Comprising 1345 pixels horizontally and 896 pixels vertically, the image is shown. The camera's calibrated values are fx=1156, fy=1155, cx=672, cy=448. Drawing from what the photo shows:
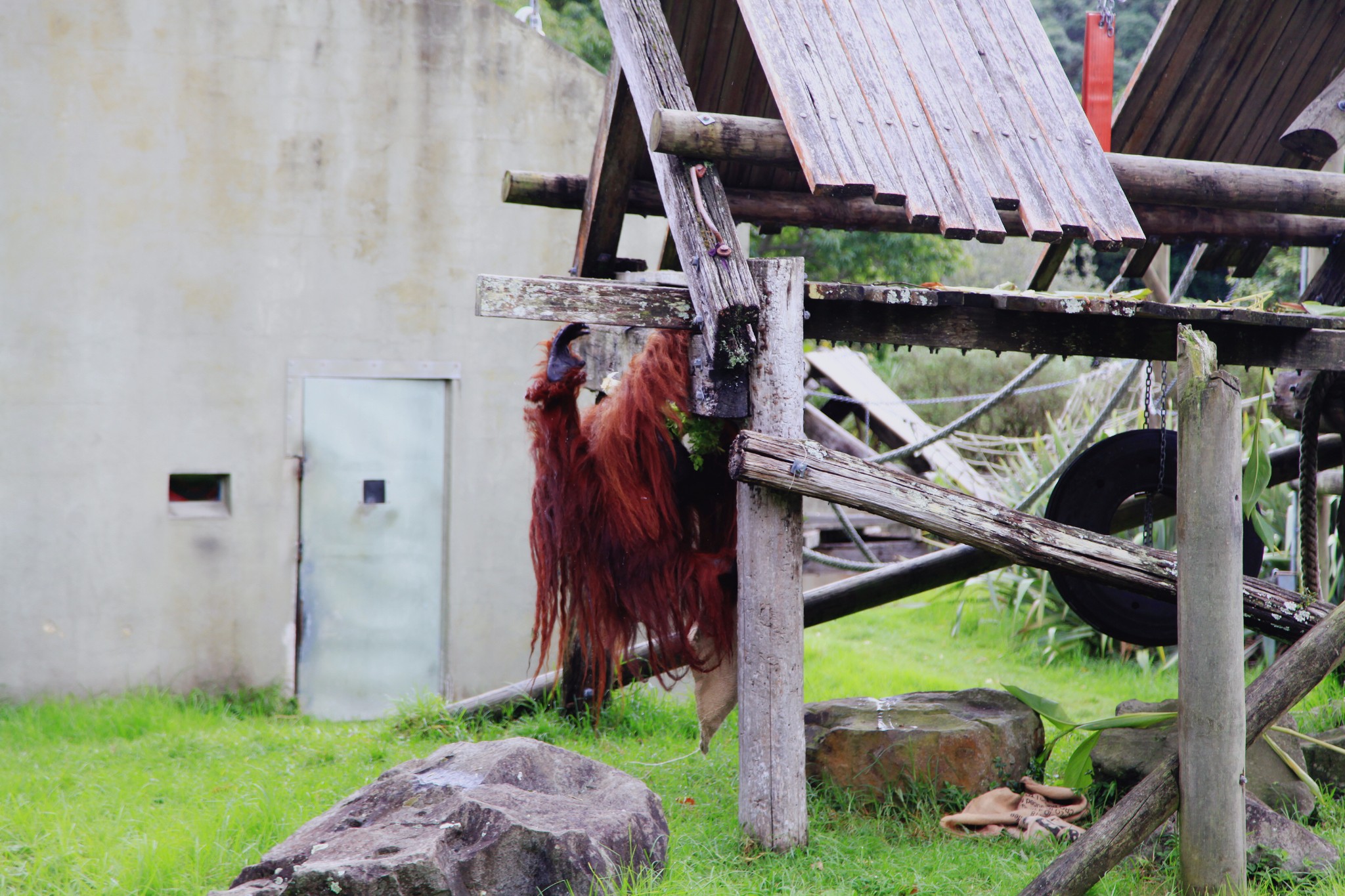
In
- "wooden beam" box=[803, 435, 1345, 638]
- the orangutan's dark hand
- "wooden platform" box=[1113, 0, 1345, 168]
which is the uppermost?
"wooden platform" box=[1113, 0, 1345, 168]

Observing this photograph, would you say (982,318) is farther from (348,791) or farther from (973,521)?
(348,791)

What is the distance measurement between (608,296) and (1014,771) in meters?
2.31

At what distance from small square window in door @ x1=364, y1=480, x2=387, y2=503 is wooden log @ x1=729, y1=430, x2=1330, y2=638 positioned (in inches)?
128

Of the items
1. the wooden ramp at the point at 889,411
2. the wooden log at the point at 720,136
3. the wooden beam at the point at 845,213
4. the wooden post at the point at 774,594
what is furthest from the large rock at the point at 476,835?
the wooden ramp at the point at 889,411

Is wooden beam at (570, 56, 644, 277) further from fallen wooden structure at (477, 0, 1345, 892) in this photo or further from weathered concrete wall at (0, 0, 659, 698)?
weathered concrete wall at (0, 0, 659, 698)

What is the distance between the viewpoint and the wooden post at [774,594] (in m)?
3.31

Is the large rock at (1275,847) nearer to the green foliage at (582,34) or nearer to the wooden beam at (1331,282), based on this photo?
the wooden beam at (1331,282)

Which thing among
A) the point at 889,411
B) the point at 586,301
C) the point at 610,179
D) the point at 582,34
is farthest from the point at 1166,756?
the point at 582,34

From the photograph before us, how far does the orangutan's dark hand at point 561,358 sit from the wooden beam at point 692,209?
39 centimetres

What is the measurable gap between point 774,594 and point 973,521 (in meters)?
0.61

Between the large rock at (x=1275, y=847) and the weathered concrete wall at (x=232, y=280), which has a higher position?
the weathered concrete wall at (x=232, y=280)

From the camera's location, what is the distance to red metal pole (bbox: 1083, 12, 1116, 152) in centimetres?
396

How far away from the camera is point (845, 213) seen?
4.60 m

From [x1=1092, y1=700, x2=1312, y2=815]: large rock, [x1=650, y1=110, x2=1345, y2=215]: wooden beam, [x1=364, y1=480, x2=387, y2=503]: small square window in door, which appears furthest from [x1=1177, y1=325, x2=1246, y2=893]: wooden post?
[x1=364, y1=480, x2=387, y2=503]: small square window in door
